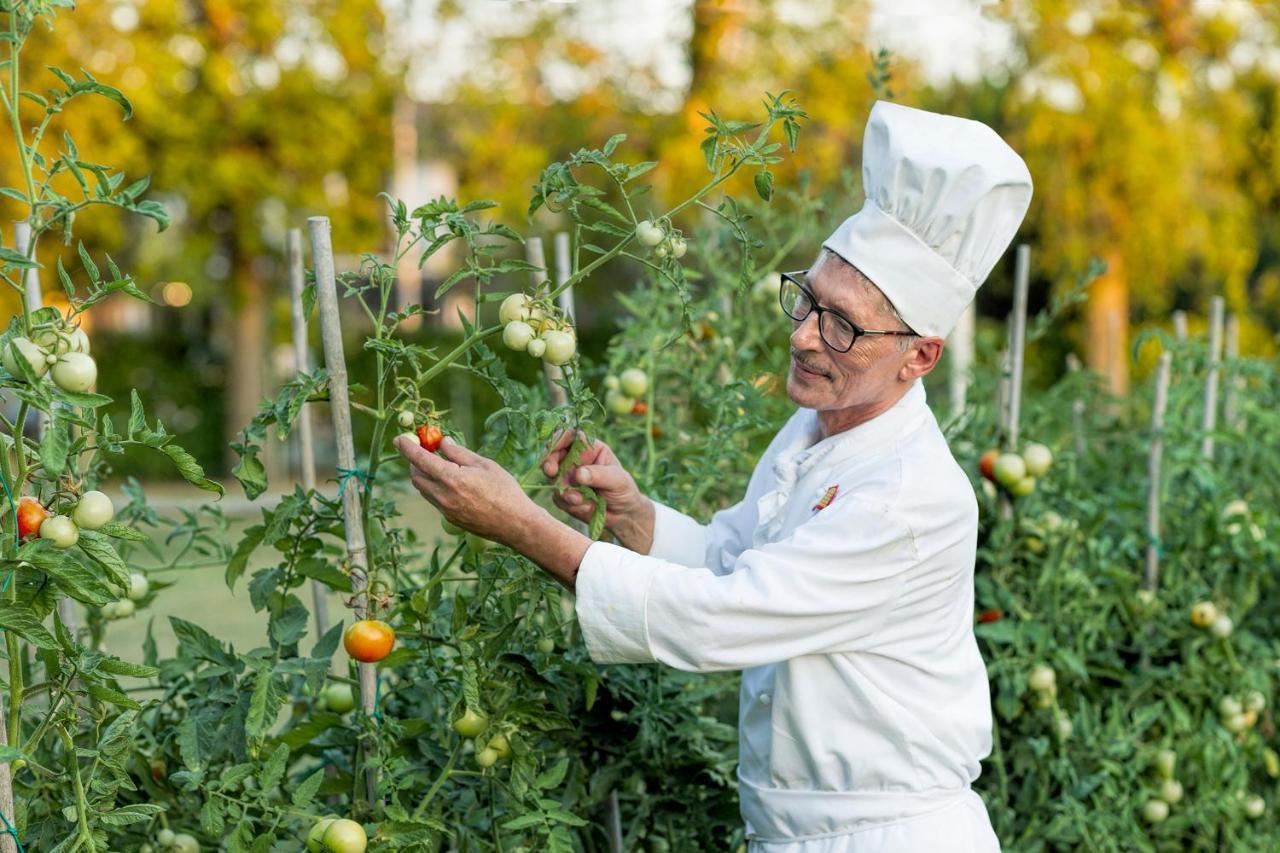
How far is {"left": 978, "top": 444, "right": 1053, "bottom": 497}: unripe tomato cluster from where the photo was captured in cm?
288

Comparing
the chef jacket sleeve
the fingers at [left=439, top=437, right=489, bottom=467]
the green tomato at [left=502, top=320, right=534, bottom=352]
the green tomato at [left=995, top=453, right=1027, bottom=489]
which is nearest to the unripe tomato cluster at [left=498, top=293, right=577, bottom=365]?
the green tomato at [left=502, top=320, right=534, bottom=352]

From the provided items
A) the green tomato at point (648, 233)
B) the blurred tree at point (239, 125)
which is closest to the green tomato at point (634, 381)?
the green tomato at point (648, 233)

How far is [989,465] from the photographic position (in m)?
2.92

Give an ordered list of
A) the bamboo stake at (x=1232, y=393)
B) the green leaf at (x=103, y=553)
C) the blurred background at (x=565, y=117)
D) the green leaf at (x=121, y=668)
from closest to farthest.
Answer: the green leaf at (x=103, y=553) < the green leaf at (x=121, y=668) < the bamboo stake at (x=1232, y=393) < the blurred background at (x=565, y=117)

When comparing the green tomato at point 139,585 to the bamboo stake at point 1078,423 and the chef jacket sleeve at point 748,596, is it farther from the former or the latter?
the bamboo stake at point 1078,423

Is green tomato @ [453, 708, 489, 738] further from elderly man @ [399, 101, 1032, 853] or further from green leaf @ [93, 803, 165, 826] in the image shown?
green leaf @ [93, 803, 165, 826]

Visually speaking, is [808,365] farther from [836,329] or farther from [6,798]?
[6,798]

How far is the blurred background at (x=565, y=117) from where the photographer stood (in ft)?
35.7

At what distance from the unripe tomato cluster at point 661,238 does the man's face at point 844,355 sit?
0.20 metres

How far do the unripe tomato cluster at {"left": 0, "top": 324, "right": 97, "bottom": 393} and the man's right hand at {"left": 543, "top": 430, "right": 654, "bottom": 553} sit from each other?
675 mm

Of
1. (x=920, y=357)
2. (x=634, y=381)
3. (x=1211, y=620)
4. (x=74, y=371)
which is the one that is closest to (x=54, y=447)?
(x=74, y=371)

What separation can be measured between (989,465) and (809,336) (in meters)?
1.21

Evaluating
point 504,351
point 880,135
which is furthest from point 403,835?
point 504,351

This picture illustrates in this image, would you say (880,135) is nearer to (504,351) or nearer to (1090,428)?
(1090,428)
